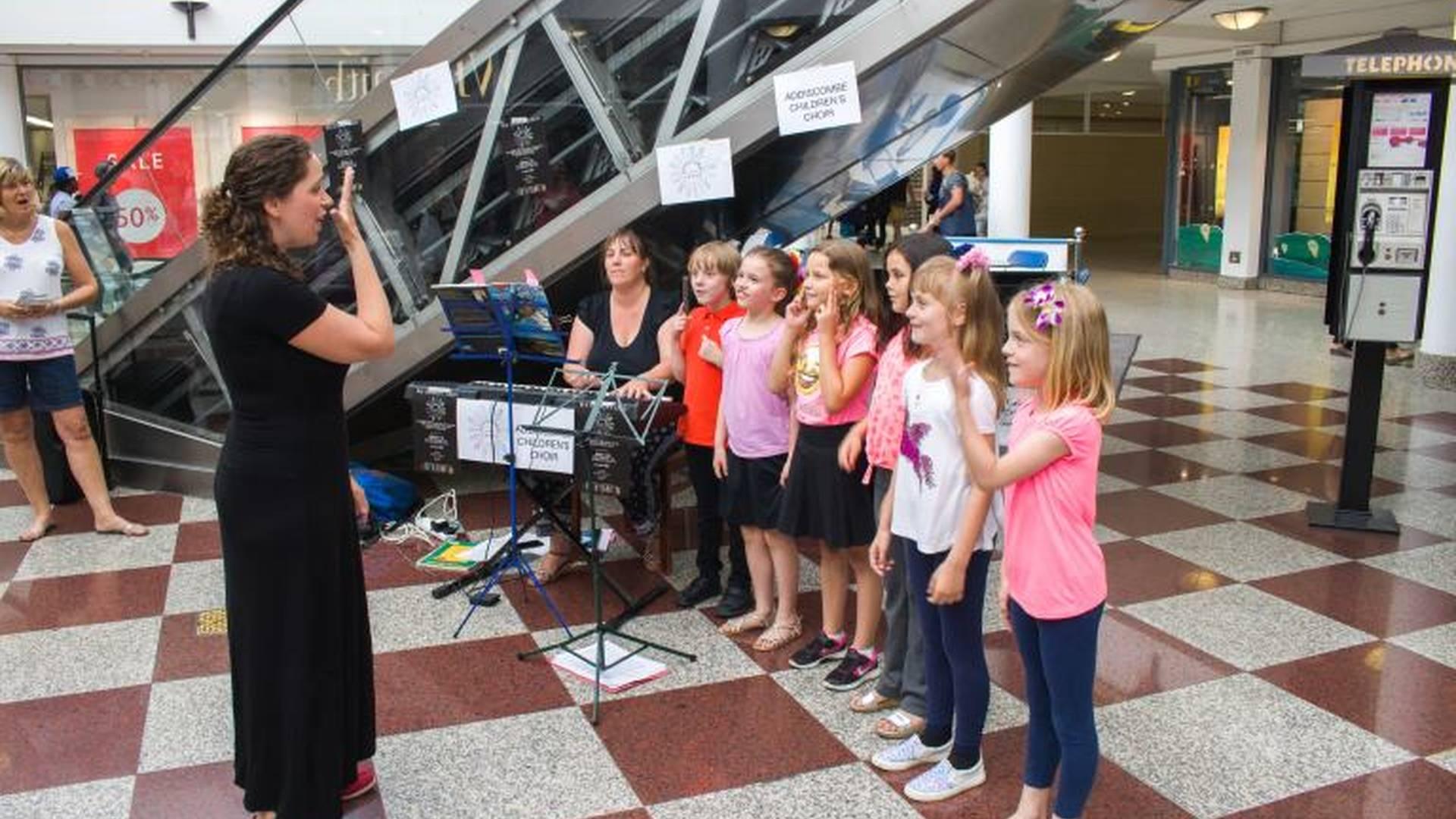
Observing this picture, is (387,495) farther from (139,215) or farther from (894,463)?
(894,463)

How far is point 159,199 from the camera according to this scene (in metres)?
5.98

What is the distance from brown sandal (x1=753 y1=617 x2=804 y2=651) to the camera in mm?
3922

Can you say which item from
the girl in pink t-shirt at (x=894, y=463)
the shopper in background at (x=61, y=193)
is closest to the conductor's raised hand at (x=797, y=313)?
the girl in pink t-shirt at (x=894, y=463)

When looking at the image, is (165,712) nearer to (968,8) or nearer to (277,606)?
(277,606)

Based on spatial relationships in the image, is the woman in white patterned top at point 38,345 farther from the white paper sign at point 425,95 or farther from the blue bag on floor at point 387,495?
the white paper sign at point 425,95

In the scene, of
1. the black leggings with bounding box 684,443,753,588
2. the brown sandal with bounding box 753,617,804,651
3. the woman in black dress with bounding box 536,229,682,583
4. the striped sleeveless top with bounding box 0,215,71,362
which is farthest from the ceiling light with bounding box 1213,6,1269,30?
the striped sleeveless top with bounding box 0,215,71,362

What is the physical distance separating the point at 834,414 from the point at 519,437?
1.14 meters

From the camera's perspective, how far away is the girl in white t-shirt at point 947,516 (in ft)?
9.09

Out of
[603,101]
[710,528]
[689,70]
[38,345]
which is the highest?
[689,70]

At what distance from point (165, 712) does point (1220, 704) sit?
125 inches

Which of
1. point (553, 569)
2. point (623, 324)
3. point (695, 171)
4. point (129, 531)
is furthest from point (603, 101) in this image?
point (129, 531)

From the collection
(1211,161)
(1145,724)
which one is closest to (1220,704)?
(1145,724)

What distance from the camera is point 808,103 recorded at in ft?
14.2

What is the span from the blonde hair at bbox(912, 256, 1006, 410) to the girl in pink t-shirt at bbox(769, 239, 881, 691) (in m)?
0.60
